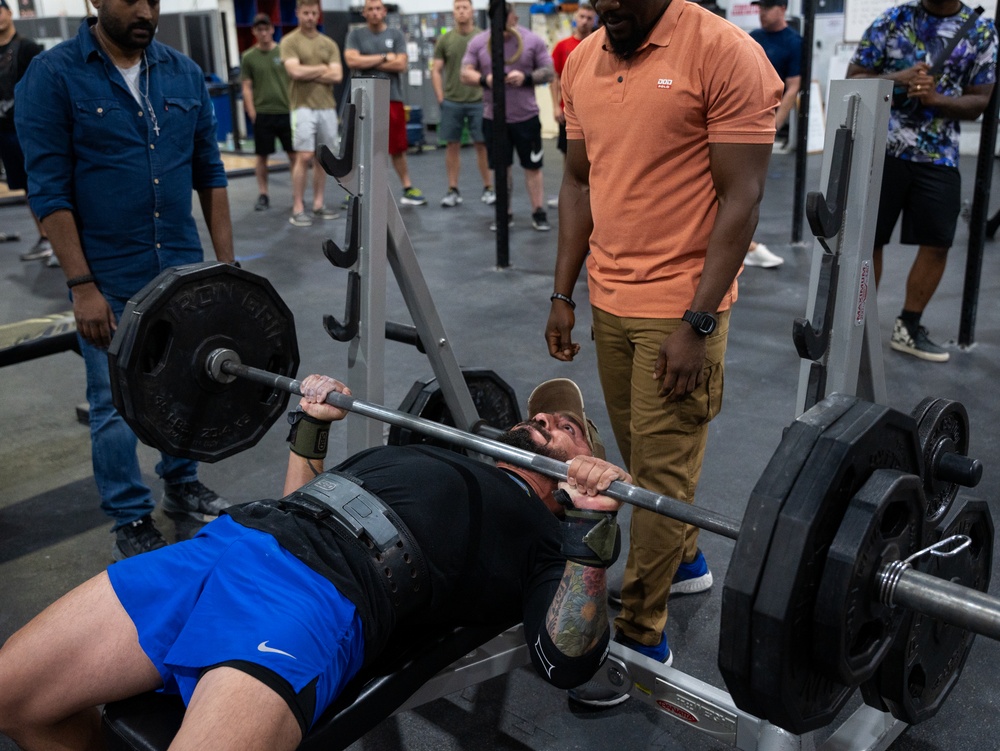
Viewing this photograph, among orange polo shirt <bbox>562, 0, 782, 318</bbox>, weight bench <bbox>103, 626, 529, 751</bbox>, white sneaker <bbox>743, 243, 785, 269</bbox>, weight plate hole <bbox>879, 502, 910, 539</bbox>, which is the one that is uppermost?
orange polo shirt <bbox>562, 0, 782, 318</bbox>

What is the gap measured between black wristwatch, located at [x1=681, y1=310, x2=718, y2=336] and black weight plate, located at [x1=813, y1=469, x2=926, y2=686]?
55 centimetres

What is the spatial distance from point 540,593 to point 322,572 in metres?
0.34

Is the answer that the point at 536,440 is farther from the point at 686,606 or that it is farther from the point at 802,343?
the point at 686,606

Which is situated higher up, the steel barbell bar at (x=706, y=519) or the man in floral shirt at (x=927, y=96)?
the man in floral shirt at (x=927, y=96)

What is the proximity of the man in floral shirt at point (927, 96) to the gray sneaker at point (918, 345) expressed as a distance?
329 millimetres

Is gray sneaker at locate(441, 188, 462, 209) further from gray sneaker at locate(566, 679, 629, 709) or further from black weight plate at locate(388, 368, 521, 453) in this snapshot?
gray sneaker at locate(566, 679, 629, 709)

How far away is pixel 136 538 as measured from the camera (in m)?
2.31

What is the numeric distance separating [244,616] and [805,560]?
2.59 feet

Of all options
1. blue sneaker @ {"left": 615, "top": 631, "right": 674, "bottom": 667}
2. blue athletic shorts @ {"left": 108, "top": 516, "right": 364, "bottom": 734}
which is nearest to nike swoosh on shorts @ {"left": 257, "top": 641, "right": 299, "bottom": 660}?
blue athletic shorts @ {"left": 108, "top": 516, "right": 364, "bottom": 734}

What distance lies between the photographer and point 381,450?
1.67 m

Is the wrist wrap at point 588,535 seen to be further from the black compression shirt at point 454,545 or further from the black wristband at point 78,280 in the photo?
the black wristband at point 78,280

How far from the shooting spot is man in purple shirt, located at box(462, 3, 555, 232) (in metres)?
5.47

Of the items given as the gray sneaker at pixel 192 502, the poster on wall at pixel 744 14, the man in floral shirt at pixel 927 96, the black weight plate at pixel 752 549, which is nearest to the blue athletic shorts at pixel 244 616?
the black weight plate at pixel 752 549

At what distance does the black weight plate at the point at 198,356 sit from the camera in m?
1.88
